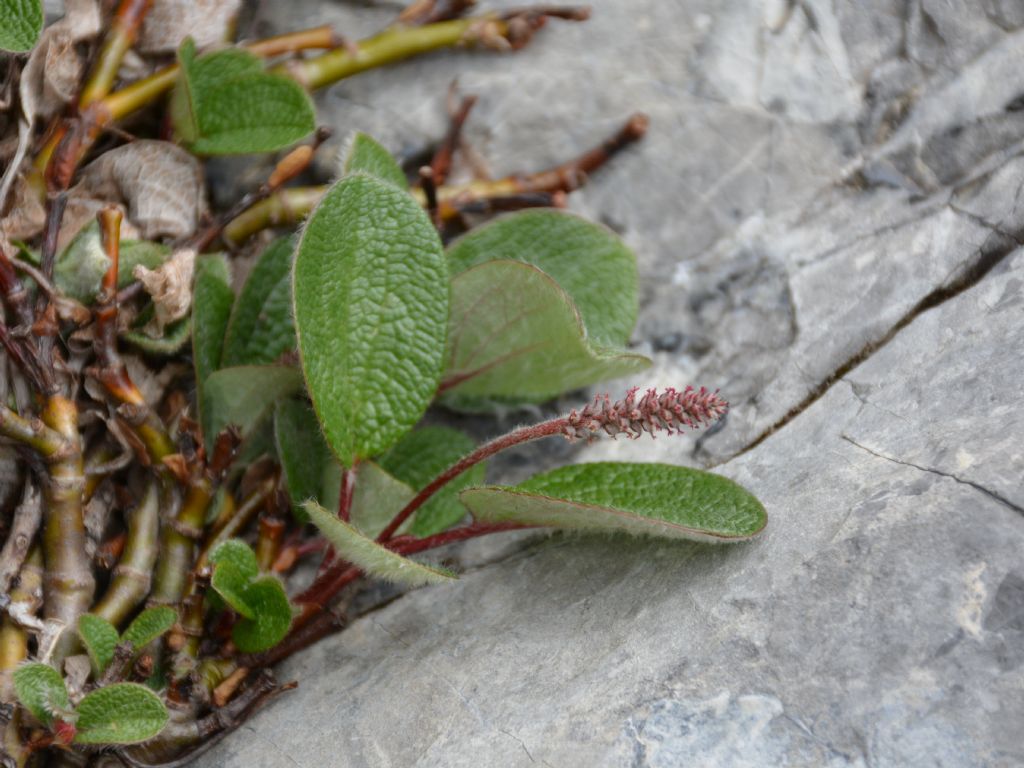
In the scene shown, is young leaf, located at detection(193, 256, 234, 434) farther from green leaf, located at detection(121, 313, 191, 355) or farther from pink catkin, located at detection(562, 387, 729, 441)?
pink catkin, located at detection(562, 387, 729, 441)

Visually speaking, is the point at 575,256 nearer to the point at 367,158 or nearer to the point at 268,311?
the point at 367,158

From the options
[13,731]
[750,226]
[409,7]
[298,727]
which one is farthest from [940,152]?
[13,731]

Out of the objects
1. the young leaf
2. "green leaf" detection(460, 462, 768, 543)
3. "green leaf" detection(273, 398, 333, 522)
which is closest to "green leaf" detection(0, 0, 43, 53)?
the young leaf

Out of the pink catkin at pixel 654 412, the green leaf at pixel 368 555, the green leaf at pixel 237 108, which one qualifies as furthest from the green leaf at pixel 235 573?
the green leaf at pixel 237 108

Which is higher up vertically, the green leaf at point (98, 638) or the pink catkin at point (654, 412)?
the pink catkin at point (654, 412)

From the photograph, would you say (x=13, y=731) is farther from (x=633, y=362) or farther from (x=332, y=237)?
(x=633, y=362)

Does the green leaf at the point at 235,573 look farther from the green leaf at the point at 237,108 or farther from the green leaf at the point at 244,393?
the green leaf at the point at 237,108
